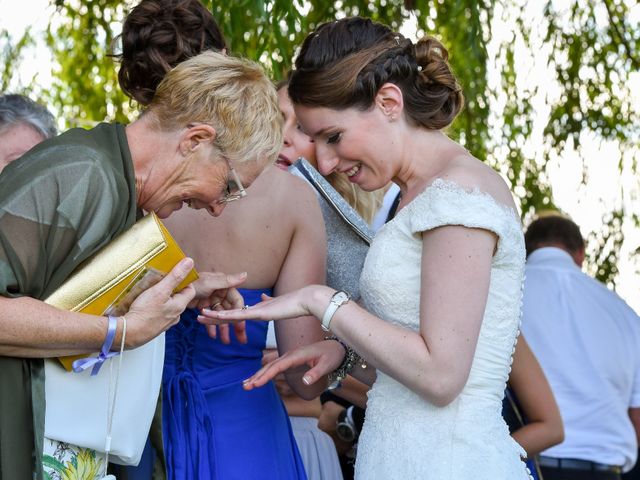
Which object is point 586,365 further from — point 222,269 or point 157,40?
point 157,40

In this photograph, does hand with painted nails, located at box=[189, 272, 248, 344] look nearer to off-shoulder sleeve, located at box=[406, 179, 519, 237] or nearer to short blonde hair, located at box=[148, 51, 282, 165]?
short blonde hair, located at box=[148, 51, 282, 165]

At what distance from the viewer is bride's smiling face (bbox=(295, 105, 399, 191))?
2797 mm

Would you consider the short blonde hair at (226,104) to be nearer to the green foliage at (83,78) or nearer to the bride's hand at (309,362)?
the bride's hand at (309,362)

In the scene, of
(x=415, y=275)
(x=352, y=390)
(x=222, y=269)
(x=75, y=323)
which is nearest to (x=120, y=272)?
(x=75, y=323)

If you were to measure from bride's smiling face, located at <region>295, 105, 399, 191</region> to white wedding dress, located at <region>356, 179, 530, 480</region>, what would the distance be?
0.17 meters

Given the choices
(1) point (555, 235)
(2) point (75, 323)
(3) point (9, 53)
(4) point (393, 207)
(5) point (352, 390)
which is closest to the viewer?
(2) point (75, 323)

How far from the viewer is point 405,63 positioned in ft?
9.20

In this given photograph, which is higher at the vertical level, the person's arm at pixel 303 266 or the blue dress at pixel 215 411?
the person's arm at pixel 303 266

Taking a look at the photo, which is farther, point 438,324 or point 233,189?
point 233,189

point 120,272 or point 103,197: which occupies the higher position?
point 103,197

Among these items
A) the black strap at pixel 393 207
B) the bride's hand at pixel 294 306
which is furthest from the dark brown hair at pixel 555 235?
the bride's hand at pixel 294 306

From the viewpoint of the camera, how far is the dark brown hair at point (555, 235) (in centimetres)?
540

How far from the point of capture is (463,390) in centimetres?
266

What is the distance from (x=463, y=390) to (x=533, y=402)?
49.4 inches
